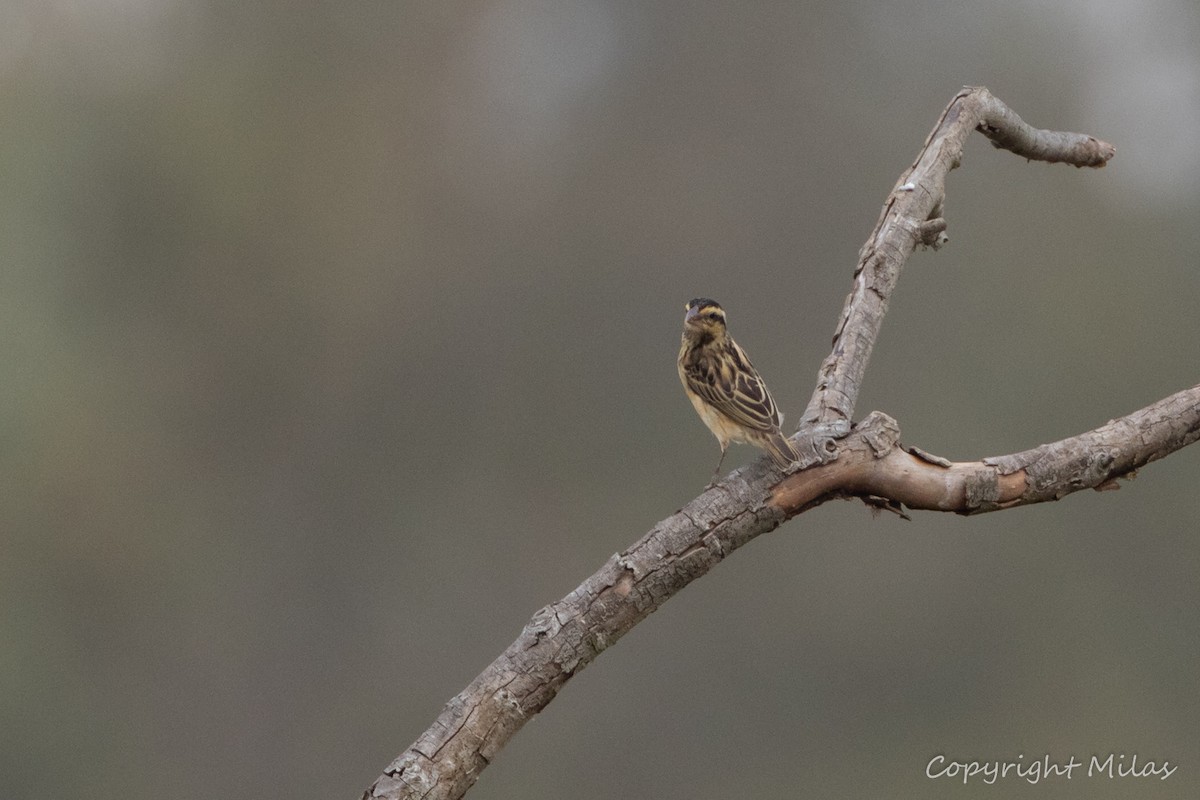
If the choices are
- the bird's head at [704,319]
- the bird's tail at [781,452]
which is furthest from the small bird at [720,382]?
the bird's tail at [781,452]

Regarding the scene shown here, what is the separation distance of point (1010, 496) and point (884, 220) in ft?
3.93

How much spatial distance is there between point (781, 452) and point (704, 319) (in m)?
1.13

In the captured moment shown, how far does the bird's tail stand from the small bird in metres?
0.20

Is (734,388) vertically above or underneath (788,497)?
above

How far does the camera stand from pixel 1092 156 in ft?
14.5

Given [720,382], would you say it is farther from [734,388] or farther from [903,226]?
[903,226]

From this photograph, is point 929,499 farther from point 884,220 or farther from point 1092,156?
point 1092,156

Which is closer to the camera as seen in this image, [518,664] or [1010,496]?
[518,664]

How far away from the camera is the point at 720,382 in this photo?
11.9 ft

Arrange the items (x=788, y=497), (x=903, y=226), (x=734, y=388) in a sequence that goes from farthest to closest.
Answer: (x=903, y=226)
(x=734, y=388)
(x=788, y=497)

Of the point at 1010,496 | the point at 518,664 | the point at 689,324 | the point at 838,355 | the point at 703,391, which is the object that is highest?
the point at 689,324

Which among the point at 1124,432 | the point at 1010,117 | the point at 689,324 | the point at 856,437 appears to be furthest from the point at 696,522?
the point at 1010,117

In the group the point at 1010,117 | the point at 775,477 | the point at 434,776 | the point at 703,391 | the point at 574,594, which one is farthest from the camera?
the point at 1010,117

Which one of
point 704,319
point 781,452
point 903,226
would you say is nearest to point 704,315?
point 704,319
